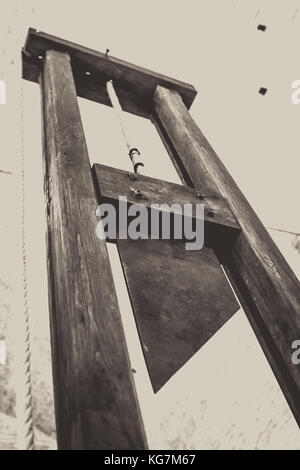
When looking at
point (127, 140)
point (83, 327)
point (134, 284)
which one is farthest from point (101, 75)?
point (83, 327)

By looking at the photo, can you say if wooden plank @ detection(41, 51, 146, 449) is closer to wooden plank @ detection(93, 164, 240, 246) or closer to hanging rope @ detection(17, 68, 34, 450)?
wooden plank @ detection(93, 164, 240, 246)

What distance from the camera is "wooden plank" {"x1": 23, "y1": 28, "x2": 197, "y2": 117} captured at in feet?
6.82

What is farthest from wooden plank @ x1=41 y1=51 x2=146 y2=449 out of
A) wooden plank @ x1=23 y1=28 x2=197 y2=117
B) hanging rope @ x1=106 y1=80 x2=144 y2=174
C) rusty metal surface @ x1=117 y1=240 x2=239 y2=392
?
wooden plank @ x1=23 y1=28 x2=197 y2=117

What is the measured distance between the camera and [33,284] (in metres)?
3.06

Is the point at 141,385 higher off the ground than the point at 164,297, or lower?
lower

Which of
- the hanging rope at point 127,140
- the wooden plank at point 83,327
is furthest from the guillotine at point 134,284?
the hanging rope at point 127,140

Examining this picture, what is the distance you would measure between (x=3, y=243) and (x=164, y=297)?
229 centimetres

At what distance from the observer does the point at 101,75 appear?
2.23 meters

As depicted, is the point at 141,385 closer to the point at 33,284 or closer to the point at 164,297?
the point at 33,284

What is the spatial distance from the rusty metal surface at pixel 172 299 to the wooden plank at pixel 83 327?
0.18 metres

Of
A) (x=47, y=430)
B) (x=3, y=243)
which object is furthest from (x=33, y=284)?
(x=47, y=430)

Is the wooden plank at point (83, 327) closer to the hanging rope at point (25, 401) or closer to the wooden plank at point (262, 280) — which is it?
the hanging rope at point (25, 401)

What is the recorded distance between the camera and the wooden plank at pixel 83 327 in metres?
0.73

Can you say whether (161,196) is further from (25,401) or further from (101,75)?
(101,75)
